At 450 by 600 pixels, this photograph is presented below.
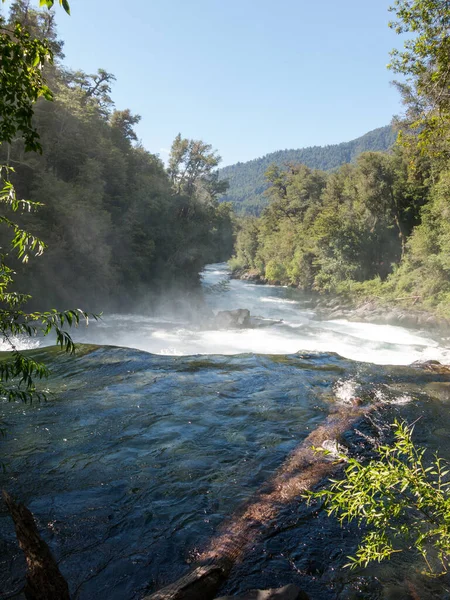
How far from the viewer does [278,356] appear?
12500 millimetres

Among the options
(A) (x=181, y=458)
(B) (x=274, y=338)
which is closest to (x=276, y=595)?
(A) (x=181, y=458)

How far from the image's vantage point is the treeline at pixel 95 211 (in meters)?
20.5

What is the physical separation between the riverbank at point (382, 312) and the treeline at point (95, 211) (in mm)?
12515

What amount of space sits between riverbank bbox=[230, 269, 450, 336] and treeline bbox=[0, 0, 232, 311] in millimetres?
12515

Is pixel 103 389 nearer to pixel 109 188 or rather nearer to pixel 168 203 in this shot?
pixel 109 188

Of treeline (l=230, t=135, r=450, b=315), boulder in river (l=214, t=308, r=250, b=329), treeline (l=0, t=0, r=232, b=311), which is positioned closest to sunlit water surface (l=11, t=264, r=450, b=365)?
boulder in river (l=214, t=308, r=250, b=329)

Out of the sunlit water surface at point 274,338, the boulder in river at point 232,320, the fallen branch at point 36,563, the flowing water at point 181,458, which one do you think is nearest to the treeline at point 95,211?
the sunlit water surface at point 274,338

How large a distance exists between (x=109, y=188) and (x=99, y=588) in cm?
2842

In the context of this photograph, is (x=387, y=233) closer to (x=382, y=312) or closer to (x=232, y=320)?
(x=382, y=312)

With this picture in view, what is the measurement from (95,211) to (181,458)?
1976 centimetres

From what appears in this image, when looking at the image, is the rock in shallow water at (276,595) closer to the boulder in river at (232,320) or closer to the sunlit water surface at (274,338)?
the sunlit water surface at (274,338)

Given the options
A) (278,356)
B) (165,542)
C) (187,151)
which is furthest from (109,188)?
(165,542)

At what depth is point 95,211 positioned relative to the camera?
74.2 feet

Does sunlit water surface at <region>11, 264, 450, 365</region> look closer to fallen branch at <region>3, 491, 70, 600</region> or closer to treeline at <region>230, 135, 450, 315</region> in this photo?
treeline at <region>230, 135, 450, 315</region>
